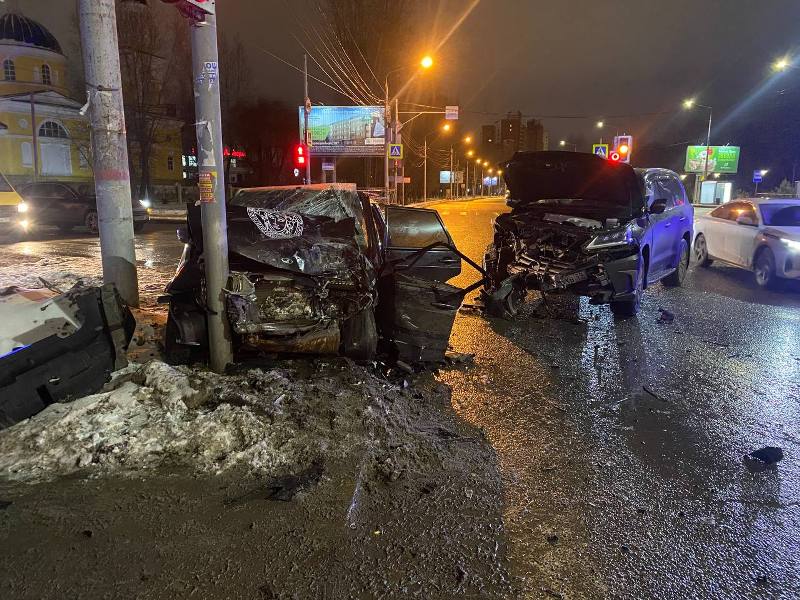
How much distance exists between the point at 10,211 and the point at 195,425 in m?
13.5

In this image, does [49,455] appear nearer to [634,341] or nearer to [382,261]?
[382,261]

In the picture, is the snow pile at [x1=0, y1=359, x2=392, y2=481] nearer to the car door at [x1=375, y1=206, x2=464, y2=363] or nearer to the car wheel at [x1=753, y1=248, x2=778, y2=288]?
the car door at [x1=375, y1=206, x2=464, y2=363]

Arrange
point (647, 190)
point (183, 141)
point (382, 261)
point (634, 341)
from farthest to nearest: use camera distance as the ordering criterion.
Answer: point (183, 141) → point (647, 190) → point (634, 341) → point (382, 261)

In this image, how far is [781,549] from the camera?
303 centimetres

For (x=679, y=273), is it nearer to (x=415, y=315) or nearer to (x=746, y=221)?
(x=746, y=221)

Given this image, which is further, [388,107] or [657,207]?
[388,107]

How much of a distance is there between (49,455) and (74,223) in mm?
17047

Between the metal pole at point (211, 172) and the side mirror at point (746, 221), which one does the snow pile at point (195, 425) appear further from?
the side mirror at point (746, 221)

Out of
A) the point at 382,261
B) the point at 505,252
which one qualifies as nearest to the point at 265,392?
the point at 382,261

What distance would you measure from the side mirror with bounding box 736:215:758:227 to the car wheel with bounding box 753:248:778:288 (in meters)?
0.61

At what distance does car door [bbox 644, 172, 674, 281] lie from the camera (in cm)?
876

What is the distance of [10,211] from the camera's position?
47.1 ft

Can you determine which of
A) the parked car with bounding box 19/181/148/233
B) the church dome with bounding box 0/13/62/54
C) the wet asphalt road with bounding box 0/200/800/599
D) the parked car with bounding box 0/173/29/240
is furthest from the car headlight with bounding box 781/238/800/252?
the church dome with bounding box 0/13/62/54

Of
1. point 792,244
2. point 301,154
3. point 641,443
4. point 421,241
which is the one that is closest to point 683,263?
point 792,244
